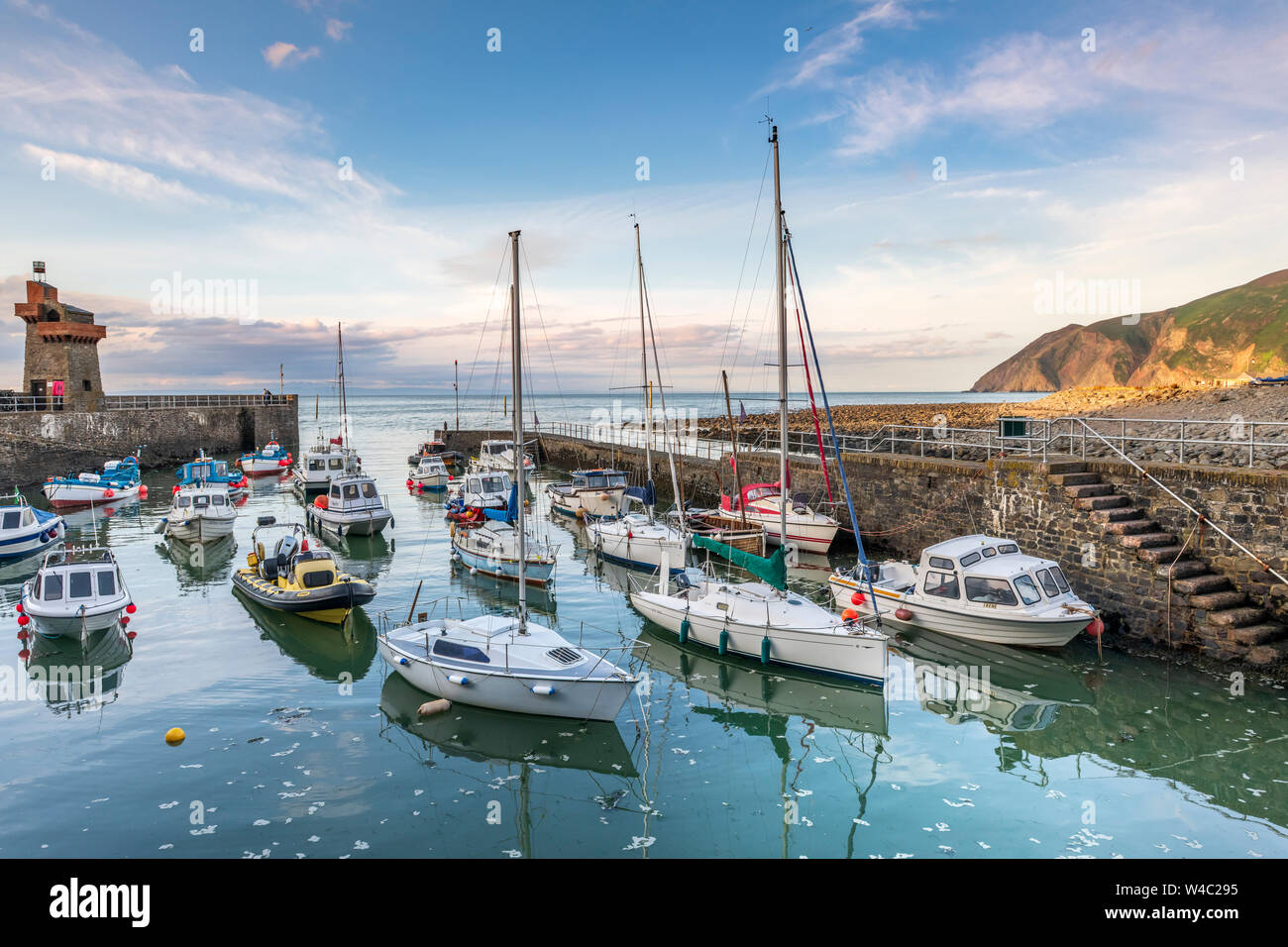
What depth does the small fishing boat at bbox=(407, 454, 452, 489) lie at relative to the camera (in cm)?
4681

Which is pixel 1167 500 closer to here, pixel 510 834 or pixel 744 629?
pixel 744 629

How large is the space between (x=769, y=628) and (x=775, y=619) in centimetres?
31

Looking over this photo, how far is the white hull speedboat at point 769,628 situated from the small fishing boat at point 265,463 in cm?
4685

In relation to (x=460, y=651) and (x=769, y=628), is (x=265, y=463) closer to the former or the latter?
(x=460, y=651)

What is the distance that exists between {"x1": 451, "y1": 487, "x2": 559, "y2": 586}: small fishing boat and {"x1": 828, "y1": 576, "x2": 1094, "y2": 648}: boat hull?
31.7 ft

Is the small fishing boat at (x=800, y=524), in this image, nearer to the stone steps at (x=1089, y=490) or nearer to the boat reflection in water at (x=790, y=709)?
the stone steps at (x=1089, y=490)

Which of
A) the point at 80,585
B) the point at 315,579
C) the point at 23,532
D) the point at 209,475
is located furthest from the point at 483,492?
the point at 209,475

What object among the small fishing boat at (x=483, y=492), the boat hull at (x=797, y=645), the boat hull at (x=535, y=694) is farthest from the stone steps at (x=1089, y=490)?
the small fishing boat at (x=483, y=492)

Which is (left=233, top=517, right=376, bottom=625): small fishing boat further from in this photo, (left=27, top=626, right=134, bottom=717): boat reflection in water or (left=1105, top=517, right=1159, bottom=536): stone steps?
(left=1105, top=517, right=1159, bottom=536): stone steps

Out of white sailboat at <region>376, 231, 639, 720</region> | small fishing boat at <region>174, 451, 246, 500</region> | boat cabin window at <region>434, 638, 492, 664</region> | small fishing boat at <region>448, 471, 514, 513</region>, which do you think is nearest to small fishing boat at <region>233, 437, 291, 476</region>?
small fishing boat at <region>174, 451, 246, 500</region>

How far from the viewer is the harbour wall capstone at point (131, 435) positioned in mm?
49688
